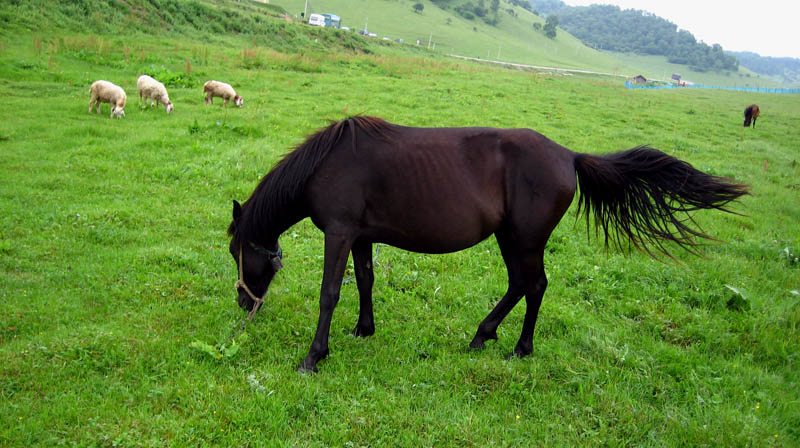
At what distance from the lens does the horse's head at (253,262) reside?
4535 millimetres

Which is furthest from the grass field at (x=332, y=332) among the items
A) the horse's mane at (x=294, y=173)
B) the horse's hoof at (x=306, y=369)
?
the horse's mane at (x=294, y=173)

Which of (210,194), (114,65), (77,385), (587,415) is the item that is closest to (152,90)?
(114,65)

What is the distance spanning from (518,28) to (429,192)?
146590mm

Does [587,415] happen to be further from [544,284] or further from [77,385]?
[77,385]

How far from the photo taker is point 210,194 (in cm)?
820

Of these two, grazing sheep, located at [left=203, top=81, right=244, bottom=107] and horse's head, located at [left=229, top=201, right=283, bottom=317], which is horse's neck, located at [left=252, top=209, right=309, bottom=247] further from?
grazing sheep, located at [left=203, top=81, right=244, bottom=107]

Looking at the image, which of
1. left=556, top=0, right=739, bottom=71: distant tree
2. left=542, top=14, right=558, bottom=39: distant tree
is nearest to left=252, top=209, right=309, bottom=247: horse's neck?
left=542, top=14, right=558, bottom=39: distant tree

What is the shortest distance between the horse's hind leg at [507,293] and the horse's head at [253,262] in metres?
2.13

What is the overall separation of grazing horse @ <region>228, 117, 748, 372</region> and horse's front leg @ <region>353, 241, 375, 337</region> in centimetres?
26

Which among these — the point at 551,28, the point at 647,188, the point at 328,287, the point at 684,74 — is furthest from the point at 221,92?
the point at 684,74

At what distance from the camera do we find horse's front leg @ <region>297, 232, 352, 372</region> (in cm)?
407

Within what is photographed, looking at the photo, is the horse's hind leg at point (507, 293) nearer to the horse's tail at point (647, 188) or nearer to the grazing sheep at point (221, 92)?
the horse's tail at point (647, 188)

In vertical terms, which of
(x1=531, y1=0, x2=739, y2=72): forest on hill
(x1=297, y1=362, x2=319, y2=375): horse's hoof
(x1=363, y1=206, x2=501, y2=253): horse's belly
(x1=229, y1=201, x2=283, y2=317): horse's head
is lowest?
(x1=297, y1=362, x2=319, y2=375): horse's hoof

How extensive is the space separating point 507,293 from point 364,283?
1428 millimetres
